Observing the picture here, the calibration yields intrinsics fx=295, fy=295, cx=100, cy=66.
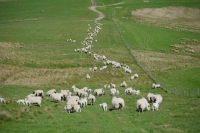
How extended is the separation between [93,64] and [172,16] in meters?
68.8

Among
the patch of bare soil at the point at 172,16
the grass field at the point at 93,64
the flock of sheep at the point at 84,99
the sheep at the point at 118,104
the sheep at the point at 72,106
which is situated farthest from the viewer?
the patch of bare soil at the point at 172,16

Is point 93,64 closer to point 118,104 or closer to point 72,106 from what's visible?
point 118,104

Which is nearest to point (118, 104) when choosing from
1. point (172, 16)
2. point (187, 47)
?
point (187, 47)

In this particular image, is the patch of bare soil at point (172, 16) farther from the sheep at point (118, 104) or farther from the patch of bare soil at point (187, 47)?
the sheep at point (118, 104)

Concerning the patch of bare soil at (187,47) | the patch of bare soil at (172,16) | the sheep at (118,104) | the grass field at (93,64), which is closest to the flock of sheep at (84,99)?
the sheep at (118,104)

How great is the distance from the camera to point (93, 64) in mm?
57000

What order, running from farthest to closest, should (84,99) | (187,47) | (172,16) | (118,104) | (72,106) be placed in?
1. (172,16)
2. (187,47)
3. (84,99)
4. (118,104)
5. (72,106)

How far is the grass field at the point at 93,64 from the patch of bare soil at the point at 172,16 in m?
1.09

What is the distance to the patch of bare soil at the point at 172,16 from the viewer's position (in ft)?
338

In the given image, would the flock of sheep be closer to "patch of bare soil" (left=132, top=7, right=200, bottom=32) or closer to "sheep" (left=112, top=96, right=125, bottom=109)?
"sheep" (left=112, top=96, right=125, bottom=109)

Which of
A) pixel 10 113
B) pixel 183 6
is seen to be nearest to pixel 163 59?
pixel 10 113

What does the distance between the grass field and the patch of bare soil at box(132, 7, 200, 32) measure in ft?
3.59

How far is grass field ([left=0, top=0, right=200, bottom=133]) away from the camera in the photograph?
2748 centimetres

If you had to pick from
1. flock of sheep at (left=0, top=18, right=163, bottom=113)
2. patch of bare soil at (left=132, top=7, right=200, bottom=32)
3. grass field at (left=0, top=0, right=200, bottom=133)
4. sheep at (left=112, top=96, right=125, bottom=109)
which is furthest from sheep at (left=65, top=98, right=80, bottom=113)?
patch of bare soil at (left=132, top=7, right=200, bottom=32)
